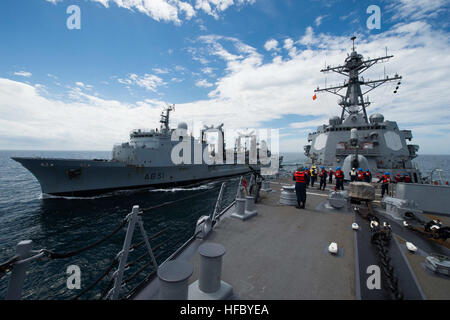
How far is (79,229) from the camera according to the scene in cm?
991

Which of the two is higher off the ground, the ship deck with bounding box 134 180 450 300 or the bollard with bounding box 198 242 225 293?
the bollard with bounding box 198 242 225 293

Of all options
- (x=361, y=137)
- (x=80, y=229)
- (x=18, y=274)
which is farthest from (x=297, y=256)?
(x=361, y=137)

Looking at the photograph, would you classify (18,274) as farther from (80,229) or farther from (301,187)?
(80,229)

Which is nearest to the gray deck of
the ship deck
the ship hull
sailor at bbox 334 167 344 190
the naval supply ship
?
the ship deck

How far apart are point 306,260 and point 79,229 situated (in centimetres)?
1164

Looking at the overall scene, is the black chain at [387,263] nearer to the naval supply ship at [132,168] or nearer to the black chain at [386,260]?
the black chain at [386,260]

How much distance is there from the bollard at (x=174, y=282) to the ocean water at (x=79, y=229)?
2372 mm

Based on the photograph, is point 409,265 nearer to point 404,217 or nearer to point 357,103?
point 404,217

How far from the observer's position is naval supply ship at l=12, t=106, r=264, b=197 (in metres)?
14.9

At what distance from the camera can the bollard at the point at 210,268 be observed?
208 centimetres

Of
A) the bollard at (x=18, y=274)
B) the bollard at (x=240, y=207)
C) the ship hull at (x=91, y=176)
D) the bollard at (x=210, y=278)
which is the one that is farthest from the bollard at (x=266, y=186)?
the ship hull at (x=91, y=176)

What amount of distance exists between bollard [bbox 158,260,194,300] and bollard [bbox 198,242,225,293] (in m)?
0.33

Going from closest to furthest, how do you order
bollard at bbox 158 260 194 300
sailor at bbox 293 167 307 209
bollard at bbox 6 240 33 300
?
bollard at bbox 6 240 33 300 → bollard at bbox 158 260 194 300 → sailor at bbox 293 167 307 209

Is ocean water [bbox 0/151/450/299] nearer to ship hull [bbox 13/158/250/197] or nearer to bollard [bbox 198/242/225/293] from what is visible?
ship hull [bbox 13/158/250/197]
